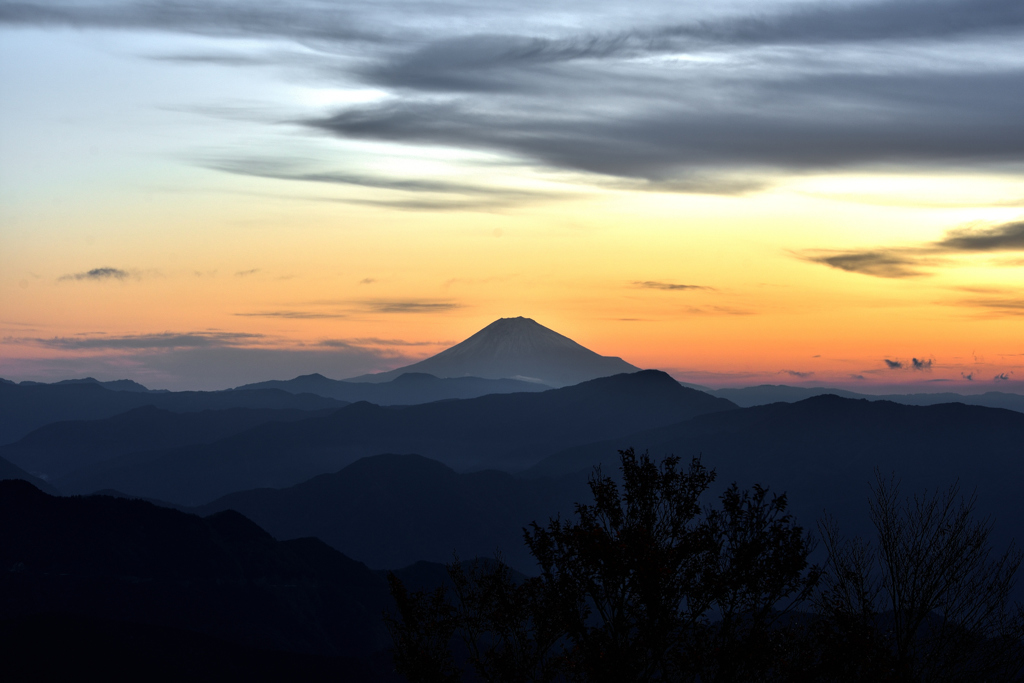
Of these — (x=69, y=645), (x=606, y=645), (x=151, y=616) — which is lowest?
(x=151, y=616)

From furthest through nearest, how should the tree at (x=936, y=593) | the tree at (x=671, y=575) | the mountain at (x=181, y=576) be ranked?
1. the mountain at (x=181, y=576)
2. the tree at (x=936, y=593)
3. the tree at (x=671, y=575)

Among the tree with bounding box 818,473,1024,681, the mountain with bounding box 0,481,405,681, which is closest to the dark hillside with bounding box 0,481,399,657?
the mountain with bounding box 0,481,405,681

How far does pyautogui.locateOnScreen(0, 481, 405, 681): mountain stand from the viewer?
15012 cm

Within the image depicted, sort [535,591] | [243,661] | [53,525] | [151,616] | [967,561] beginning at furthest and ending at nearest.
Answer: [53,525] → [151,616] → [243,661] → [967,561] → [535,591]

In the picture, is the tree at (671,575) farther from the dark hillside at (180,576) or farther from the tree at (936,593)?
the dark hillside at (180,576)

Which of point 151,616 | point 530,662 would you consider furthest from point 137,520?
point 530,662

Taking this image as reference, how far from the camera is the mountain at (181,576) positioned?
5910 inches

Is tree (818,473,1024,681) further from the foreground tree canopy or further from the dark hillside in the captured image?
the dark hillside

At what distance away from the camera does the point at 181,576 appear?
163m

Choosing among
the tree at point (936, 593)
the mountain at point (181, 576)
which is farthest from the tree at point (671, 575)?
the mountain at point (181, 576)

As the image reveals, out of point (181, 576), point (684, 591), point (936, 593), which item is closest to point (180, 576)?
point (181, 576)

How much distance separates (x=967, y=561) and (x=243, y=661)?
107m

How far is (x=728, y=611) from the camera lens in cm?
1927

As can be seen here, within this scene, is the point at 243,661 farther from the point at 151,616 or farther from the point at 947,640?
the point at 947,640
